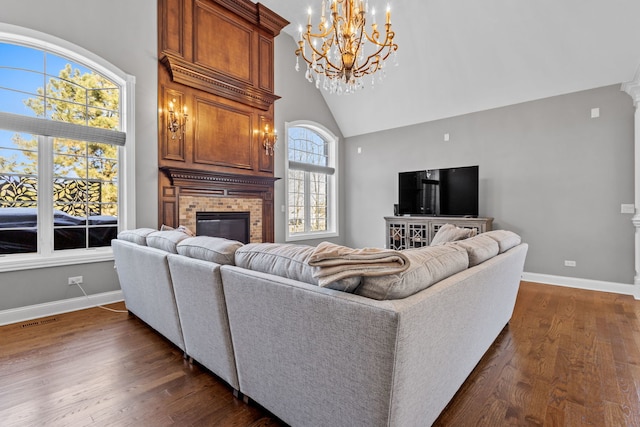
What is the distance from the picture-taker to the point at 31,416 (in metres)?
1.64

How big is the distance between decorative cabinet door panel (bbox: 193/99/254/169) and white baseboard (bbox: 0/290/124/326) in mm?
2066

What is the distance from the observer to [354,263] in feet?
3.89

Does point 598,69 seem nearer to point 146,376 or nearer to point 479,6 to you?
point 479,6

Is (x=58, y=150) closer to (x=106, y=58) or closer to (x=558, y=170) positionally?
(x=106, y=58)

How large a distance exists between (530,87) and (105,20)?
19.2ft

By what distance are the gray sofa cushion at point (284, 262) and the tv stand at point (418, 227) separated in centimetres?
421

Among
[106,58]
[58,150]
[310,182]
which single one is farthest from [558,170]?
[58,150]

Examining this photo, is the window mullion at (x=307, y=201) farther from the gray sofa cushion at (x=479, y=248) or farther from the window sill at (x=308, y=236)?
the gray sofa cushion at (x=479, y=248)

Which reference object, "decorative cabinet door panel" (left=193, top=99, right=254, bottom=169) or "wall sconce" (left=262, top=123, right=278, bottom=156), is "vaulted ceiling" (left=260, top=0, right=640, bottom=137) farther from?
"decorative cabinet door panel" (left=193, top=99, right=254, bottom=169)

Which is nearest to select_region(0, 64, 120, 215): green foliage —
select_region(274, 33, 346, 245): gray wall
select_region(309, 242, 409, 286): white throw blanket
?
select_region(274, 33, 346, 245): gray wall

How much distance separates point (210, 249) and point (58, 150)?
9.66 feet

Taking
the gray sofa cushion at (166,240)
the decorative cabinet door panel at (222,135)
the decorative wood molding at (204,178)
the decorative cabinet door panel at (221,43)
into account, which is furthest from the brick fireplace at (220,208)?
the decorative cabinet door panel at (221,43)

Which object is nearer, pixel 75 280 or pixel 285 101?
pixel 75 280

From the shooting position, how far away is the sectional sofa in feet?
3.53
